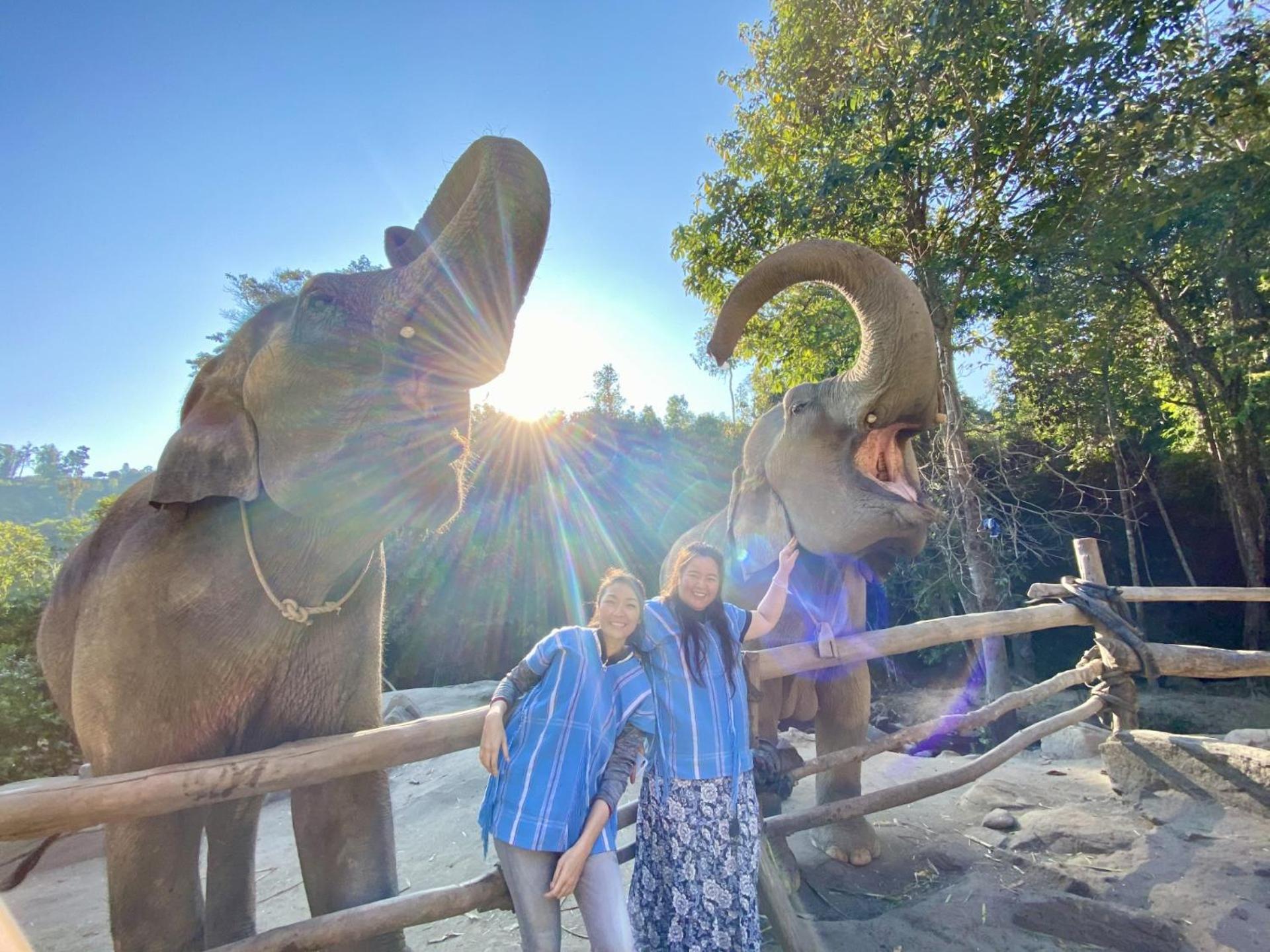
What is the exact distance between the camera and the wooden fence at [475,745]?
161 cm

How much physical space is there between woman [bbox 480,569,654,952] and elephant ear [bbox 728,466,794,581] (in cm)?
140

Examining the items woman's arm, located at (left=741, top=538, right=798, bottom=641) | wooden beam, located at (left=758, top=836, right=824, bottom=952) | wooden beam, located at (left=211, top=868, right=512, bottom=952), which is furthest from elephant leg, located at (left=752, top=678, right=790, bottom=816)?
wooden beam, located at (left=211, top=868, right=512, bottom=952)

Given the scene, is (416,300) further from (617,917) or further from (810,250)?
(810,250)

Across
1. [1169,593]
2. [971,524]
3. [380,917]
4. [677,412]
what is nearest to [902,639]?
[380,917]

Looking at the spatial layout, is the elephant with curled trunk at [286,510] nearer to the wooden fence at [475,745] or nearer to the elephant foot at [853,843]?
the wooden fence at [475,745]

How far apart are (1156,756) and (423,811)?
200 inches

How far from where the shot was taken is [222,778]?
1.72m

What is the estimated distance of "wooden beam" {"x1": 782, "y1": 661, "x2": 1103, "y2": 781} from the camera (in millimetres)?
3117

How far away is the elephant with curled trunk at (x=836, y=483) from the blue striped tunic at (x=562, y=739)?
93cm

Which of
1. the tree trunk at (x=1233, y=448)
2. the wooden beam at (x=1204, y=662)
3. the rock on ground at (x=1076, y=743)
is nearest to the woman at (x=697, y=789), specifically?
the wooden beam at (x=1204, y=662)

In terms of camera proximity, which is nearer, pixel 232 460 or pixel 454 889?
pixel 232 460

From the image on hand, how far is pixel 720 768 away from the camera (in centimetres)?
216

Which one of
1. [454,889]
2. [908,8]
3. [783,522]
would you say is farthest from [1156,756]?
[908,8]

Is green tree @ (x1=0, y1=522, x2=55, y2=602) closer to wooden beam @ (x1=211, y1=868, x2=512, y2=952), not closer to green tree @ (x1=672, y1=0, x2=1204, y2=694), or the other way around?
wooden beam @ (x1=211, y1=868, x2=512, y2=952)
